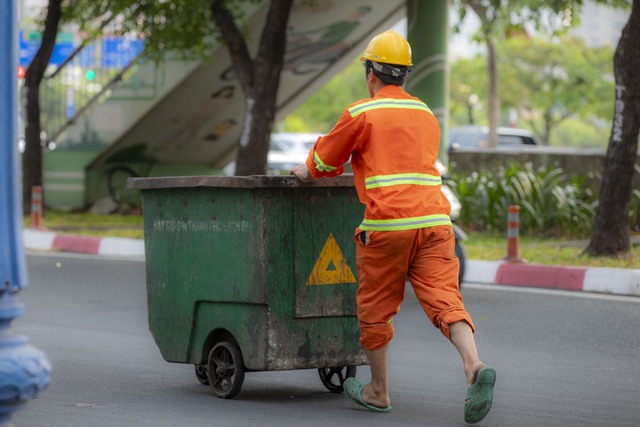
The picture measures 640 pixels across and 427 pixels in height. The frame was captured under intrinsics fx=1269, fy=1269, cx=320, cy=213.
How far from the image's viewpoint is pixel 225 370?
21.3 feet

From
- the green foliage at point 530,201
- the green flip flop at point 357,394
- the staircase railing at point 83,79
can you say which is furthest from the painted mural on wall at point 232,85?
the green flip flop at point 357,394

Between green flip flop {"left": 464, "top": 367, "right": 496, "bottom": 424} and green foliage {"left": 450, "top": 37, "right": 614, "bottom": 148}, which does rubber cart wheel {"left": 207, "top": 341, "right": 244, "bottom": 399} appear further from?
green foliage {"left": 450, "top": 37, "right": 614, "bottom": 148}

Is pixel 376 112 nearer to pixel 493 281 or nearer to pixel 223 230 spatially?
pixel 223 230

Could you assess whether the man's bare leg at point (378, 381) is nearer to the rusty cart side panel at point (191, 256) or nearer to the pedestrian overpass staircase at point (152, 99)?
the rusty cart side panel at point (191, 256)

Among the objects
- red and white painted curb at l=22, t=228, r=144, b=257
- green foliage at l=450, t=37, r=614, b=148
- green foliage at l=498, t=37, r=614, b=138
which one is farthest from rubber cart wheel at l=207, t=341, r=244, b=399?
green foliage at l=498, t=37, r=614, b=138

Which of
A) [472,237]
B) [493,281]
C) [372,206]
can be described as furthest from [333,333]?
[472,237]

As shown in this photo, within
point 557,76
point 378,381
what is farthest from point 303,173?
point 557,76

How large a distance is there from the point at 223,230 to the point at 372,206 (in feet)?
3.34

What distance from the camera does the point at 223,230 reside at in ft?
21.2

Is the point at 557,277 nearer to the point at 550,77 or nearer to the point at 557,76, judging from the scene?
the point at 550,77

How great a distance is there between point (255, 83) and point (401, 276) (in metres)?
12.5

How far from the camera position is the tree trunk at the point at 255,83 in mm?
17969

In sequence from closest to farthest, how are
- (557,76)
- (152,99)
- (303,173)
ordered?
(303,173)
(152,99)
(557,76)

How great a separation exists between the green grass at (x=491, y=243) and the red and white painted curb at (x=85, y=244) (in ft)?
1.80
